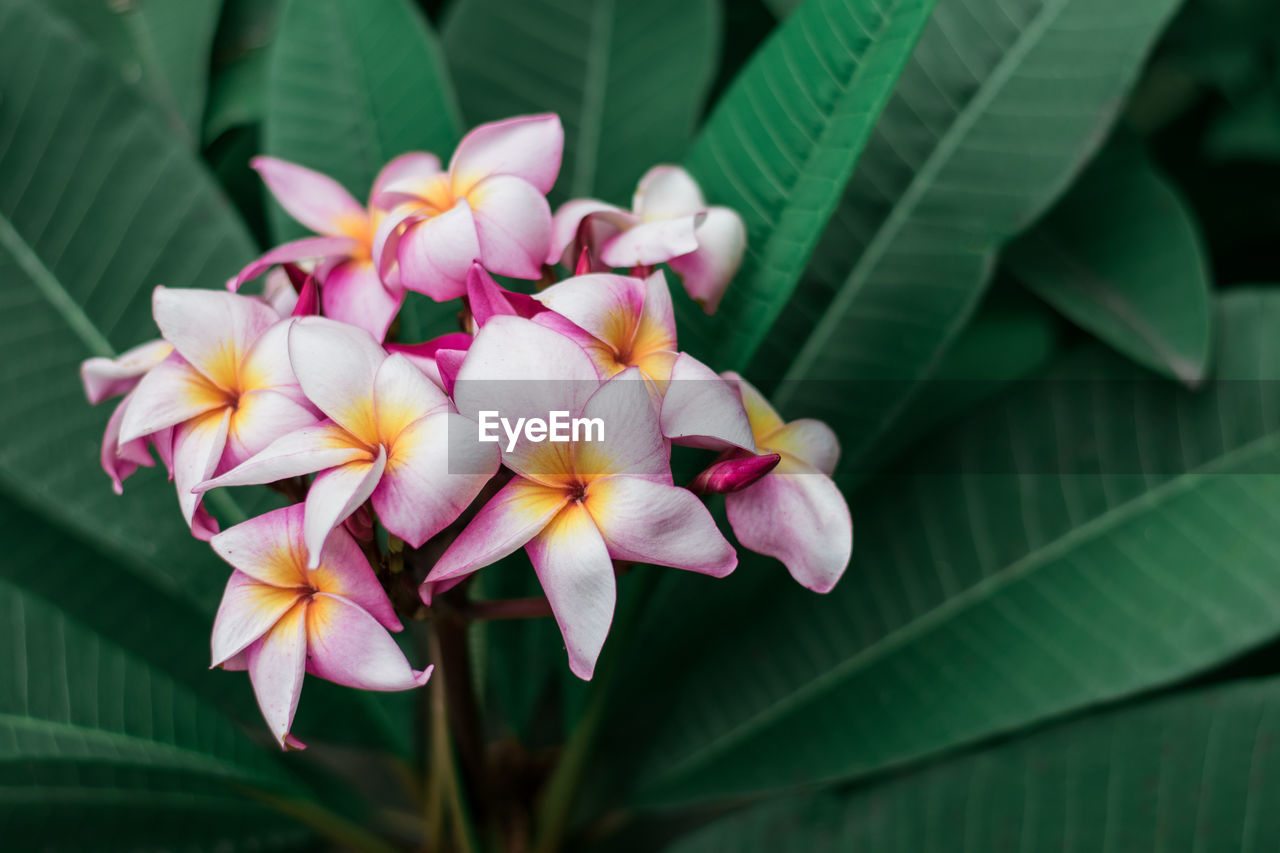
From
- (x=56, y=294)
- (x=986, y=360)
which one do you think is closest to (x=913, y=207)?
(x=986, y=360)

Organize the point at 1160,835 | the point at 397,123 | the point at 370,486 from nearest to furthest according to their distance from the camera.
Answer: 1. the point at 370,486
2. the point at 1160,835
3. the point at 397,123

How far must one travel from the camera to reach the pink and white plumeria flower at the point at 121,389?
0.42m

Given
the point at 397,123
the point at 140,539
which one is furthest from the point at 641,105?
the point at 140,539

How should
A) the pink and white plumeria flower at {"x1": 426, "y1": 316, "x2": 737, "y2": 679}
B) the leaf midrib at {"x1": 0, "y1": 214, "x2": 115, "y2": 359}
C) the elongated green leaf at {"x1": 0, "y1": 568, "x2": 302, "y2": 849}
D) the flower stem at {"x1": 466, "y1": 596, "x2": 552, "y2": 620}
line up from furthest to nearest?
the leaf midrib at {"x1": 0, "y1": 214, "x2": 115, "y2": 359}, the elongated green leaf at {"x1": 0, "y1": 568, "x2": 302, "y2": 849}, the flower stem at {"x1": 466, "y1": 596, "x2": 552, "y2": 620}, the pink and white plumeria flower at {"x1": 426, "y1": 316, "x2": 737, "y2": 679}

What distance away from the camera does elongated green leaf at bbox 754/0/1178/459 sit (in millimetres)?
599

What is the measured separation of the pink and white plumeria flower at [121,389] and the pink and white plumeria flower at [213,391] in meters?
0.01

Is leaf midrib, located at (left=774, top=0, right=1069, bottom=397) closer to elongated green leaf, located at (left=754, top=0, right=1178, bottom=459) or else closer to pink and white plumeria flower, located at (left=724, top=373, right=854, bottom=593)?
elongated green leaf, located at (left=754, top=0, right=1178, bottom=459)

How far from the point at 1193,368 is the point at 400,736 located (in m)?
0.68

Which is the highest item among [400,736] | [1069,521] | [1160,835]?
[1069,521]

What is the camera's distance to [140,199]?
2.21 ft

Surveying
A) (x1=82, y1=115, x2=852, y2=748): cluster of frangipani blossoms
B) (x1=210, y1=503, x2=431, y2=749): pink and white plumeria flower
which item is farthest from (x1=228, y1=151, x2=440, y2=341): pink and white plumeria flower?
(x1=210, y1=503, x2=431, y2=749): pink and white plumeria flower

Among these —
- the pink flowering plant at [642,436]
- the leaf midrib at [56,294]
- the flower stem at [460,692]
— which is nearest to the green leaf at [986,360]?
the pink flowering plant at [642,436]

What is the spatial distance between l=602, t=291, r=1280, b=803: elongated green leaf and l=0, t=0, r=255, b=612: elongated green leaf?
398mm

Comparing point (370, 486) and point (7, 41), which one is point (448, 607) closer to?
point (370, 486)
